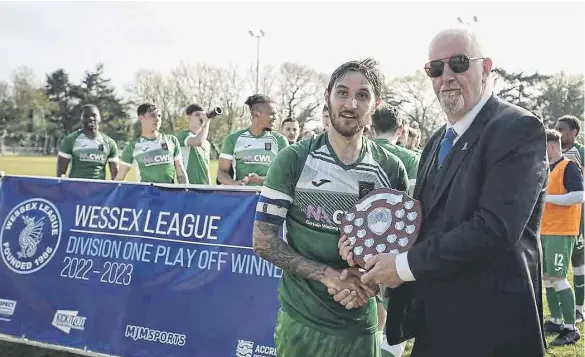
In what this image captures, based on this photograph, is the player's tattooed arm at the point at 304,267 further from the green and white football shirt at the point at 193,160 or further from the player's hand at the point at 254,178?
the green and white football shirt at the point at 193,160

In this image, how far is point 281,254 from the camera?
2.48 metres

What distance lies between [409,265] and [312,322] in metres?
0.68

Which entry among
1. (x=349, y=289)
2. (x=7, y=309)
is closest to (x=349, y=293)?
(x=349, y=289)

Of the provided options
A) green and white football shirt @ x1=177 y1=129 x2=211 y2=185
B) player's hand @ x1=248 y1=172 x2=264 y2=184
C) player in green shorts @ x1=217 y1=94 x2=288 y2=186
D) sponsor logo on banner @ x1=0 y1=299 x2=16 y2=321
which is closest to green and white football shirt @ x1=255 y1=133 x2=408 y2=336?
player's hand @ x1=248 y1=172 x2=264 y2=184

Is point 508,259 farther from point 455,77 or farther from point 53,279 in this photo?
point 53,279

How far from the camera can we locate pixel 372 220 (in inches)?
88.5

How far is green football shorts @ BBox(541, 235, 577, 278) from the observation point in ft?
19.1

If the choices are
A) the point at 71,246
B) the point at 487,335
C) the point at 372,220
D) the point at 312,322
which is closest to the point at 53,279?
the point at 71,246

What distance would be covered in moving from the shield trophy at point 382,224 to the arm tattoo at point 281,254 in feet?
0.75

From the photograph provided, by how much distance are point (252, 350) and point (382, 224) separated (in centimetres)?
263

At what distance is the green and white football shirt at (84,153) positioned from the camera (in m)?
7.62

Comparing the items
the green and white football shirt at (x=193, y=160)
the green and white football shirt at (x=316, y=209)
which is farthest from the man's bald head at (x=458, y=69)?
the green and white football shirt at (x=193, y=160)

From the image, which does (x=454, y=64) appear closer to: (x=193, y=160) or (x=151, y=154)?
(x=151, y=154)

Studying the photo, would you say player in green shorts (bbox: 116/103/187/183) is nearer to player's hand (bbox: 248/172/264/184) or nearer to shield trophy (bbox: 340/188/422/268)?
player's hand (bbox: 248/172/264/184)
